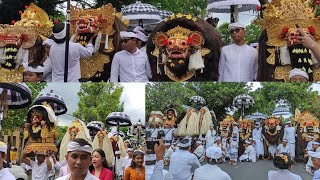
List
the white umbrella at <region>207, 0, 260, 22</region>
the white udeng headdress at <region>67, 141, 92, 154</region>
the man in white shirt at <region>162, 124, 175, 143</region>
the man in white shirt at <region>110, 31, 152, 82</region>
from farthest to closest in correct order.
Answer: the white umbrella at <region>207, 0, 260, 22</region> → the man in white shirt at <region>110, 31, 152, 82</region> → the man in white shirt at <region>162, 124, 175, 143</region> → the white udeng headdress at <region>67, 141, 92, 154</region>

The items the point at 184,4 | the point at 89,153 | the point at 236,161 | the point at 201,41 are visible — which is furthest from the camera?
the point at 184,4

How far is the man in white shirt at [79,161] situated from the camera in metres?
5.34

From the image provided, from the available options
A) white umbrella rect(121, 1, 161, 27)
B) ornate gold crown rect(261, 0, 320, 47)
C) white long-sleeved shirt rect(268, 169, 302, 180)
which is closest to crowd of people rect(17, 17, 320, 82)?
ornate gold crown rect(261, 0, 320, 47)

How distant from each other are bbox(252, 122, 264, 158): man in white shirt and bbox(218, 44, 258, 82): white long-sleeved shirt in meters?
1.19

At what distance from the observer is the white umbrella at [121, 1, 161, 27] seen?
37.8 ft

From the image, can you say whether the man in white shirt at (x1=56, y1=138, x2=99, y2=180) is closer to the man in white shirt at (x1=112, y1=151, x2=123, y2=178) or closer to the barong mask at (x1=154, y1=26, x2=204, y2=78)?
the man in white shirt at (x1=112, y1=151, x2=123, y2=178)

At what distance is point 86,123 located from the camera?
7.23 m

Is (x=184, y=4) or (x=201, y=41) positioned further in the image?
(x=184, y=4)

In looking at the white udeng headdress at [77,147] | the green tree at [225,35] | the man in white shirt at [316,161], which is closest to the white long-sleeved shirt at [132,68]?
the green tree at [225,35]

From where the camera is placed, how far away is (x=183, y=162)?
6852 mm

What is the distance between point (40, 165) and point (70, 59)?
167 centimetres

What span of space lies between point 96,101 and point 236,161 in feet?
4.93

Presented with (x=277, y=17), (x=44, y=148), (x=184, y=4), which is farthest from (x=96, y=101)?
(x=184, y=4)

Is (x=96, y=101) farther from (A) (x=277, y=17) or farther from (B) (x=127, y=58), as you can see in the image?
(A) (x=277, y=17)
